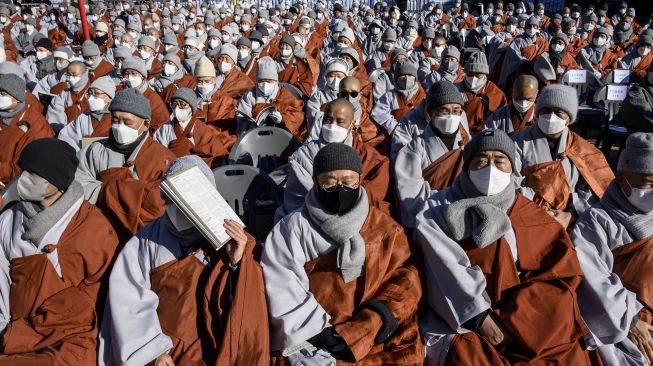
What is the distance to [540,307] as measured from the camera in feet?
8.70

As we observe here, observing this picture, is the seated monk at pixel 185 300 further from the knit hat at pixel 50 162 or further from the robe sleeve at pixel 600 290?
the robe sleeve at pixel 600 290

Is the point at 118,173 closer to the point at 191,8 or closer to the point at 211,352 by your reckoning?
the point at 211,352

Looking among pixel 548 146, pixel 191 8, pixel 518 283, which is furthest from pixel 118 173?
pixel 191 8

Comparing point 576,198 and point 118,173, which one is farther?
point 118,173

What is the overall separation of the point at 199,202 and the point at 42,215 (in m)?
1.04

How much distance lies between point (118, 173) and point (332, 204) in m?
2.17

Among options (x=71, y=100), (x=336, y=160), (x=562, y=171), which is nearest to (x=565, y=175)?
(x=562, y=171)

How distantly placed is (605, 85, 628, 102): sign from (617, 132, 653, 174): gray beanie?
15.7 feet

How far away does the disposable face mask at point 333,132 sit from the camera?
4352 mm

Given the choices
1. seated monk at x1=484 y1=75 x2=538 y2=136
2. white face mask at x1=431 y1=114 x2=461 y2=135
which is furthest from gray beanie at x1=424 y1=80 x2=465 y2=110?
seated monk at x1=484 y1=75 x2=538 y2=136

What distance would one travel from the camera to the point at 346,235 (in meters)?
2.71

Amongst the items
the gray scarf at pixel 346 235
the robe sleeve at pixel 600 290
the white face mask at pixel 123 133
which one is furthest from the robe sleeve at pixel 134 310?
the robe sleeve at pixel 600 290

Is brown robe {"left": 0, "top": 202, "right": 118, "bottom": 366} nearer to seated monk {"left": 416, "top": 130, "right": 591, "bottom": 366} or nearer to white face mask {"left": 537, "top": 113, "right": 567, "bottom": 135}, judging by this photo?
seated monk {"left": 416, "top": 130, "right": 591, "bottom": 366}

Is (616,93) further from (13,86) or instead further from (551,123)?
(13,86)
